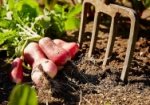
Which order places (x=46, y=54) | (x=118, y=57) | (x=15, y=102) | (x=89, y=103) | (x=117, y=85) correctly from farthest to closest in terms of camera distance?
(x=118, y=57) < (x=46, y=54) < (x=117, y=85) < (x=89, y=103) < (x=15, y=102)

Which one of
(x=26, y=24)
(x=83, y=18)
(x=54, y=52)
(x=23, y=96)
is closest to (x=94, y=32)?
(x=83, y=18)

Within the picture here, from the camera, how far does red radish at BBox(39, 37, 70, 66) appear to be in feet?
6.09

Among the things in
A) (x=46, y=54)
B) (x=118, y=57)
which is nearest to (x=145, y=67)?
→ (x=118, y=57)

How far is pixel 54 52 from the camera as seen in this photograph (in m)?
1.89

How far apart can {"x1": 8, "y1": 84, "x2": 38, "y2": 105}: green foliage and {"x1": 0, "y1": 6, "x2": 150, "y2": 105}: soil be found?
60 cm

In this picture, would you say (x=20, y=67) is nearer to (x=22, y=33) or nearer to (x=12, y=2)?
(x=22, y=33)

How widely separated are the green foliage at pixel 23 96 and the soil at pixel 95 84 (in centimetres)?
60

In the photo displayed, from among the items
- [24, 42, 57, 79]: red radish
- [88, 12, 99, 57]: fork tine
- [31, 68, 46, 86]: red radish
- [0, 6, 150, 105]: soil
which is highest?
[88, 12, 99, 57]: fork tine

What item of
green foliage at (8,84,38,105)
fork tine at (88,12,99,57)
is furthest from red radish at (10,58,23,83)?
green foliage at (8,84,38,105)

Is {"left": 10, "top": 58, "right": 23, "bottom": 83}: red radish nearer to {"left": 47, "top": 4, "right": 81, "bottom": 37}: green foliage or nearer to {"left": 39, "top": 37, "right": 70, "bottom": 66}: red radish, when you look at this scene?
{"left": 39, "top": 37, "right": 70, "bottom": 66}: red radish

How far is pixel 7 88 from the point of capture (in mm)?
1815

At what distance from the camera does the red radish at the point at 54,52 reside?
1.86 meters

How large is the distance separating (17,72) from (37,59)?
0.12 meters

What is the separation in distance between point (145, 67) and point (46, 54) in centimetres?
51
